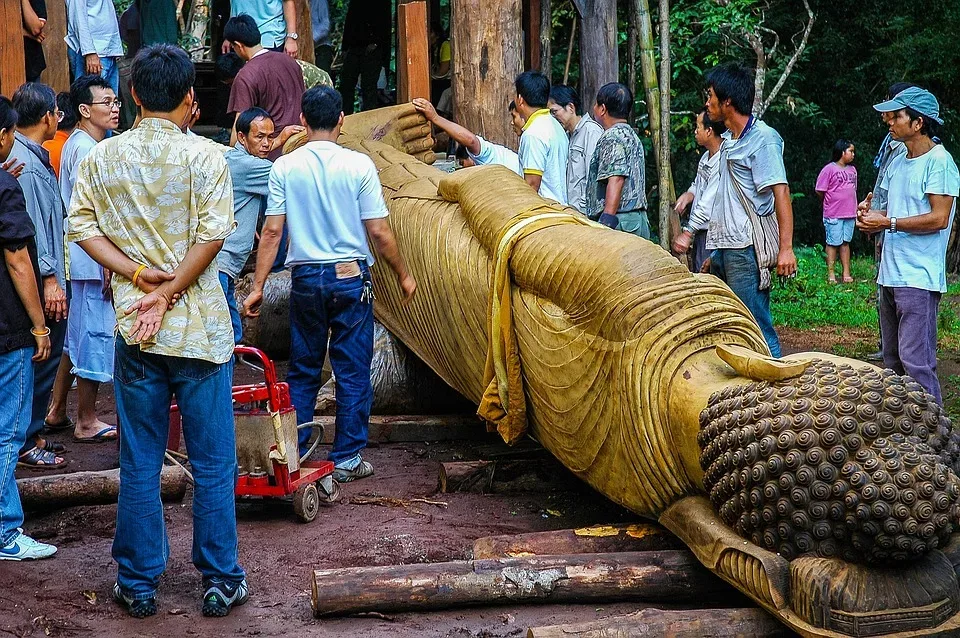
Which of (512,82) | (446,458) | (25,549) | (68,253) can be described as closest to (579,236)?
(446,458)

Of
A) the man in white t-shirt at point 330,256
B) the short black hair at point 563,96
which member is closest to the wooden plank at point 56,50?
the man in white t-shirt at point 330,256

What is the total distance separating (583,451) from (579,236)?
2.75ft

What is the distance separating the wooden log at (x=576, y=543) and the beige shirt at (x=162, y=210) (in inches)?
43.4

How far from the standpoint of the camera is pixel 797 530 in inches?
116

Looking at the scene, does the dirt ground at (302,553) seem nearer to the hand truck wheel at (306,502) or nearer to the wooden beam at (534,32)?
the hand truck wheel at (306,502)

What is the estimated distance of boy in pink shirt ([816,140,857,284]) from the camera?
1305 centimetres

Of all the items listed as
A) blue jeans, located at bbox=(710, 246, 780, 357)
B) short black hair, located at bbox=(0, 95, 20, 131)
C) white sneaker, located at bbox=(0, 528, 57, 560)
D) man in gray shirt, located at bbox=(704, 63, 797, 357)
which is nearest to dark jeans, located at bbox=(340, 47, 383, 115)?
man in gray shirt, located at bbox=(704, 63, 797, 357)

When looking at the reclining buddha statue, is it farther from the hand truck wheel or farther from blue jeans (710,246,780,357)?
blue jeans (710,246,780,357)

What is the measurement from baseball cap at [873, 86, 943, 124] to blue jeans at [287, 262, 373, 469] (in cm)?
279

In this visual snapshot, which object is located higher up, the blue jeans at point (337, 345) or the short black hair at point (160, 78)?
the short black hair at point (160, 78)

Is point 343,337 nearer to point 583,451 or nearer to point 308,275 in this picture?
point 308,275

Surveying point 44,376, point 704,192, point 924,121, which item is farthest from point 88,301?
point 924,121

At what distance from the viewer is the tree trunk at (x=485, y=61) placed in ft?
23.8

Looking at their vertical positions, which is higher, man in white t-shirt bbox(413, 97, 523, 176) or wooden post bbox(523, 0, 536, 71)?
wooden post bbox(523, 0, 536, 71)
